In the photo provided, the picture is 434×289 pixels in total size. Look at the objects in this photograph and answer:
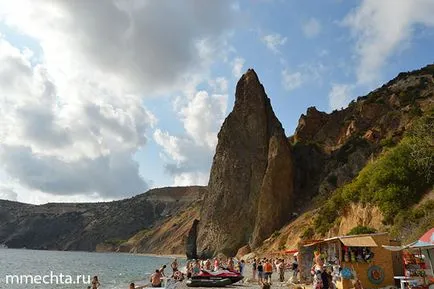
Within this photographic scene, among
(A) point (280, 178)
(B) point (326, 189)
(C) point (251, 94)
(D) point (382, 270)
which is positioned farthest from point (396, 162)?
(C) point (251, 94)

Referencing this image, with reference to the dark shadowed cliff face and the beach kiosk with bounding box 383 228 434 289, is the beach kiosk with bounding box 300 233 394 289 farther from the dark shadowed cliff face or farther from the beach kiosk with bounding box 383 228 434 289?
the dark shadowed cliff face

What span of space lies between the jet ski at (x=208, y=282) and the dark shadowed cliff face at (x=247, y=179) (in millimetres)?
37515

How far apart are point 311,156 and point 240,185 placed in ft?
43.2

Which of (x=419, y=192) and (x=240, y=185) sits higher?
(x=240, y=185)

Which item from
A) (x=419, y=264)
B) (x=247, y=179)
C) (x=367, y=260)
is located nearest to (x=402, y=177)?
(x=419, y=264)

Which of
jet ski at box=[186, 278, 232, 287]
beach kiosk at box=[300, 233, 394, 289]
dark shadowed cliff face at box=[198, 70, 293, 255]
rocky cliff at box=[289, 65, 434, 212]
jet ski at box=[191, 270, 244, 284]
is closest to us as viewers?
beach kiosk at box=[300, 233, 394, 289]

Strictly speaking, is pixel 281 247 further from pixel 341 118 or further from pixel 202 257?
pixel 341 118

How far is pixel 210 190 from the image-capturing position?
82.1 meters

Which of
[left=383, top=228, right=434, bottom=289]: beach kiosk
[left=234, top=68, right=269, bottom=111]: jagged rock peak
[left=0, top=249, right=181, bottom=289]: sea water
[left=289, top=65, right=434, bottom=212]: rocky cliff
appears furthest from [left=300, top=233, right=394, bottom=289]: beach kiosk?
[left=234, top=68, right=269, bottom=111]: jagged rock peak

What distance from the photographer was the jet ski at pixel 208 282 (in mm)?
27125

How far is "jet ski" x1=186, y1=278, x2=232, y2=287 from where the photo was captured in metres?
27.1

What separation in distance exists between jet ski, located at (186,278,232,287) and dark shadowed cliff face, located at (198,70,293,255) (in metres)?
37.5

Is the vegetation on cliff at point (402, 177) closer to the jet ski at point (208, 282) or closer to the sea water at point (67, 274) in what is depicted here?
the jet ski at point (208, 282)

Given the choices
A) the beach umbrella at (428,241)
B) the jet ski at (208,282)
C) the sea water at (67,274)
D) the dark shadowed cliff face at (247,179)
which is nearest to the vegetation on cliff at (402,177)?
the jet ski at (208,282)
